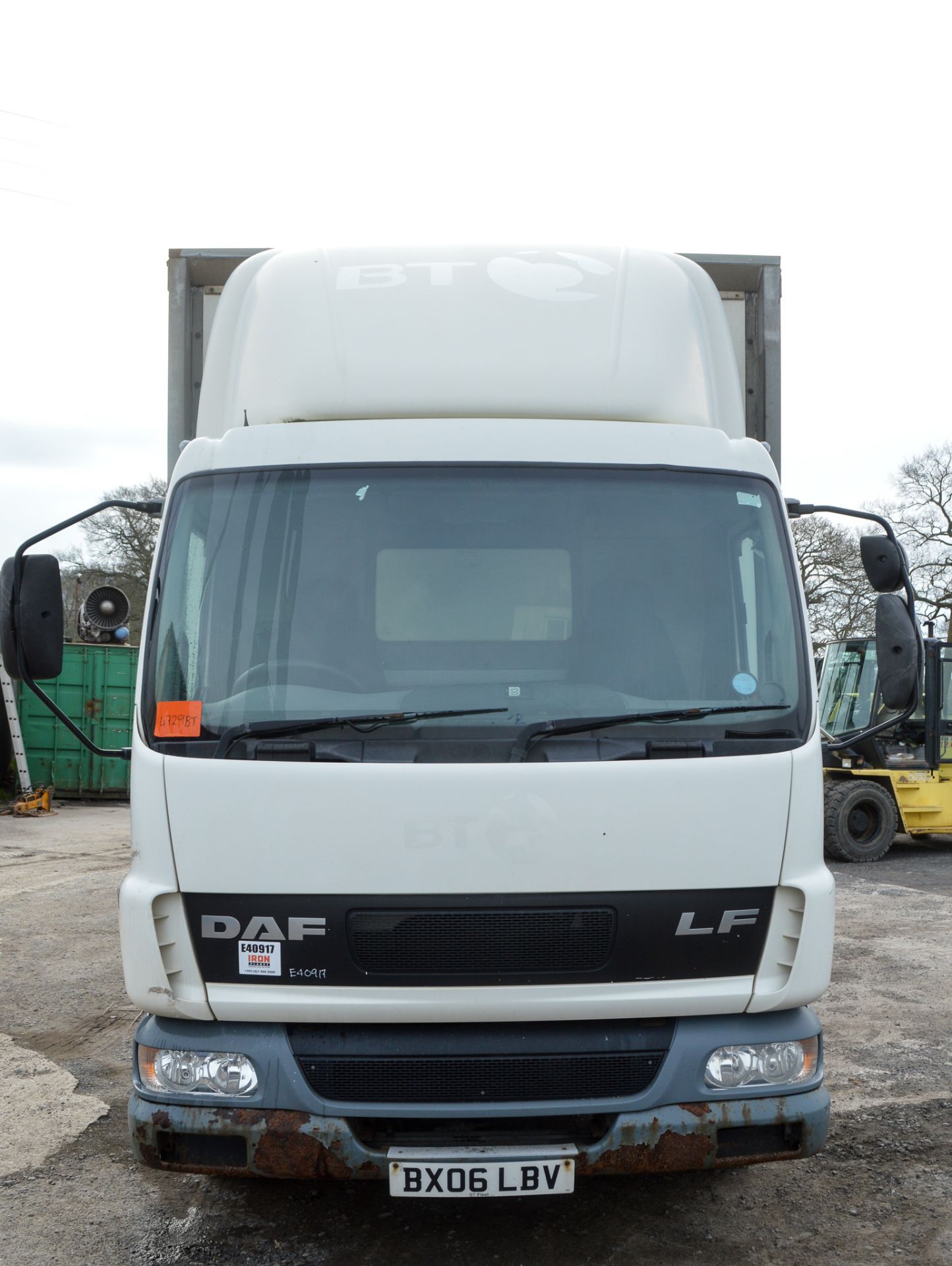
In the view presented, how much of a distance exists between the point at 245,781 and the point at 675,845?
1.18 meters

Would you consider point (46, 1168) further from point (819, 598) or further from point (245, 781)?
point (819, 598)

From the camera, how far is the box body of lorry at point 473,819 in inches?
120

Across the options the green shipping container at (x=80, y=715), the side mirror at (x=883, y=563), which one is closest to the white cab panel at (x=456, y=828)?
the side mirror at (x=883, y=563)

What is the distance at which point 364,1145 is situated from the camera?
307cm

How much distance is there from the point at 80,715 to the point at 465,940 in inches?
702

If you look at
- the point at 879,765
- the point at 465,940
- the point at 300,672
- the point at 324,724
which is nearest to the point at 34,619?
the point at 300,672

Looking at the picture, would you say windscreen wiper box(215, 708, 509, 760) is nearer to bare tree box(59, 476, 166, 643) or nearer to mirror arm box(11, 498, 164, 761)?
mirror arm box(11, 498, 164, 761)

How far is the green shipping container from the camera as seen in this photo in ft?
63.3

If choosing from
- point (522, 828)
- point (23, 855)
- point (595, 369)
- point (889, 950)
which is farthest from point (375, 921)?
point (23, 855)

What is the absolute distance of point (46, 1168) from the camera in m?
4.21

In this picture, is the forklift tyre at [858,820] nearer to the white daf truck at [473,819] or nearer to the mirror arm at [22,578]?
the white daf truck at [473,819]

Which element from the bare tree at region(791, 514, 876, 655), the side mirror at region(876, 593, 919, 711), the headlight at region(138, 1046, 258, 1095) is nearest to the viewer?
the headlight at region(138, 1046, 258, 1095)

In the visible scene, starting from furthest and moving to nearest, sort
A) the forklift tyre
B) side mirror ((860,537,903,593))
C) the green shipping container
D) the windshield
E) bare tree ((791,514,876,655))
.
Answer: bare tree ((791,514,876,655)) → the green shipping container → the forklift tyre → side mirror ((860,537,903,593)) → the windshield

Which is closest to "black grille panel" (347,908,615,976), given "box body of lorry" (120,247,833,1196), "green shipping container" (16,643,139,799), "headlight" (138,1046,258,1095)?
"box body of lorry" (120,247,833,1196)
